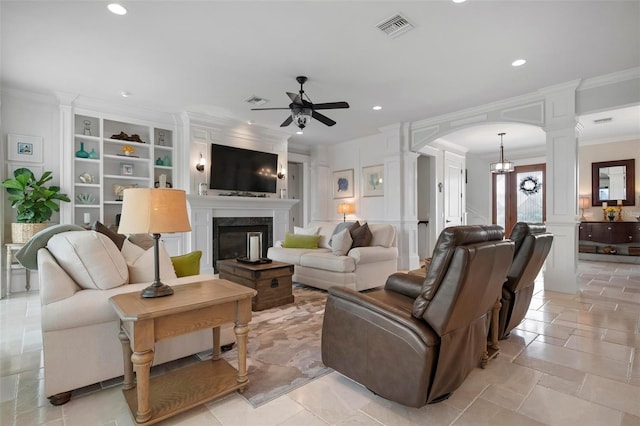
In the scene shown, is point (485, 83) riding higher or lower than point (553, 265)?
higher

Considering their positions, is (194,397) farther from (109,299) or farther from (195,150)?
(195,150)

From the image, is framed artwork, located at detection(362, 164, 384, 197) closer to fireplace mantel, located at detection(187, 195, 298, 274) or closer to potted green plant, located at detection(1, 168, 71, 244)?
fireplace mantel, located at detection(187, 195, 298, 274)

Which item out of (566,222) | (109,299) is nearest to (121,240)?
(109,299)

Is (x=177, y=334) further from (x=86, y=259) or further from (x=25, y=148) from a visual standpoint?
(x=25, y=148)

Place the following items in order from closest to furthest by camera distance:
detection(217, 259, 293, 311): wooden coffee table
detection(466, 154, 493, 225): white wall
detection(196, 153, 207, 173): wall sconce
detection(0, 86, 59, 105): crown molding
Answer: detection(217, 259, 293, 311): wooden coffee table
detection(0, 86, 59, 105): crown molding
detection(196, 153, 207, 173): wall sconce
detection(466, 154, 493, 225): white wall

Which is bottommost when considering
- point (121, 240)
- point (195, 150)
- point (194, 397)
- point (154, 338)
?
point (194, 397)

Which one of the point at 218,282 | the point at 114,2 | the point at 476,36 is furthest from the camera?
the point at 476,36

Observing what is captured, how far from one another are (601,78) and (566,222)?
1.85 meters

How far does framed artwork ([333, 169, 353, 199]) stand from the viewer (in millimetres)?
7441

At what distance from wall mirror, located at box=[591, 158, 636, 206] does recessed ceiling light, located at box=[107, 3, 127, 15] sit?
9.25 metres

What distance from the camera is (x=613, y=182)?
6.98 meters

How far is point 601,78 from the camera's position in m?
3.94

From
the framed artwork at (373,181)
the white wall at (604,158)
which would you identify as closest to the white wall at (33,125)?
the framed artwork at (373,181)

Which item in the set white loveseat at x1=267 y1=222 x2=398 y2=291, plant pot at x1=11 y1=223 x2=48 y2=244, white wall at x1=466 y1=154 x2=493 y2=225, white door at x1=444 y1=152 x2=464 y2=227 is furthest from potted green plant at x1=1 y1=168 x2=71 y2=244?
white wall at x1=466 y1=154 x2=493 y2=225
